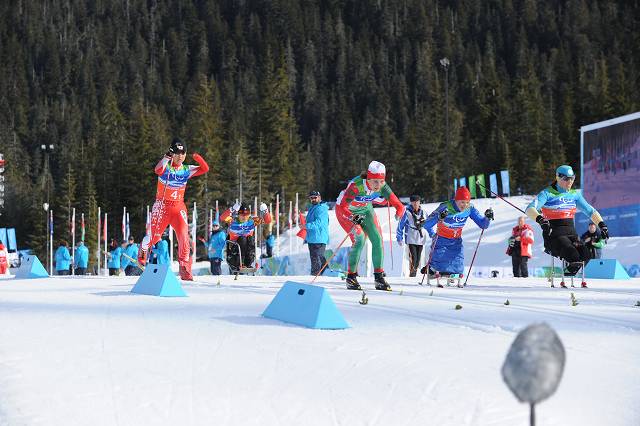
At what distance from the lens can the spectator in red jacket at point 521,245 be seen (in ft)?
63.7

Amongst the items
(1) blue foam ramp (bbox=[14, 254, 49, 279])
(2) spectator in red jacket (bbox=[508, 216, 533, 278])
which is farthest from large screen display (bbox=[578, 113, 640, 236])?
(1) blue foam ramp (bbox=[14, 254, 49, 279])

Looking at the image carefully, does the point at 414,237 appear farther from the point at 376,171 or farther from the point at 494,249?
the point at 494,249

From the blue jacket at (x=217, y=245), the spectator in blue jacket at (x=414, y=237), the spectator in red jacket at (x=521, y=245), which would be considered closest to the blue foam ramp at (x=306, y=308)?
the spectator in blue jacket at (x=414, y=237)

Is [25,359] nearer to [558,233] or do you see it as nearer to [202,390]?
[202,390]

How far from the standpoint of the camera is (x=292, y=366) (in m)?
5.21

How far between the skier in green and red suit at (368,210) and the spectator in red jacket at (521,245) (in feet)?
26.5

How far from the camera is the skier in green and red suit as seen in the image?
37.9 ft

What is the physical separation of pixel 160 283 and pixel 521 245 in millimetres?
11481

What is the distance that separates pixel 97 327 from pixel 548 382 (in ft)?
16.2

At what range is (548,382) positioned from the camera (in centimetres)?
247

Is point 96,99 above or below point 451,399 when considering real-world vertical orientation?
above

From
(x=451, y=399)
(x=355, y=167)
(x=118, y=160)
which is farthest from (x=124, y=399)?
(x=355, y=167)

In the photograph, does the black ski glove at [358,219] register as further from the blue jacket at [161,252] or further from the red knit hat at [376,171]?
the blue jacket at [161,252]

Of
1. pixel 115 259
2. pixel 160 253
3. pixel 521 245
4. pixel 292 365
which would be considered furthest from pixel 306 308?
pixel 115 259
